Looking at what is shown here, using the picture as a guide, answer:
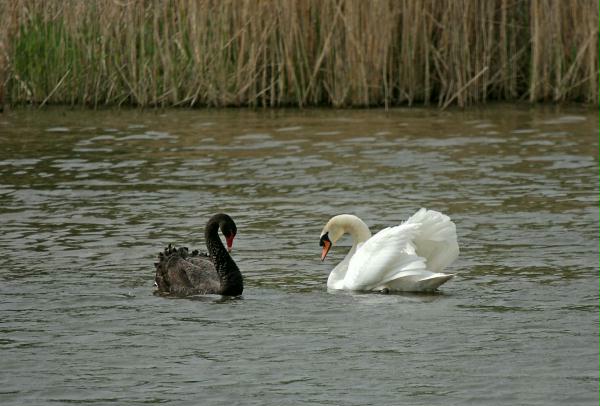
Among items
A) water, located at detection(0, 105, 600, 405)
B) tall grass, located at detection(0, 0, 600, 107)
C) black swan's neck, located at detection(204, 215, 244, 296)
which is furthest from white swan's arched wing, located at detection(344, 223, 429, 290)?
tall grass, located at detection(0, 0, 600, 107)

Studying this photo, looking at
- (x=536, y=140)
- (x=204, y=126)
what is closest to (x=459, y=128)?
(x=536, y=140)

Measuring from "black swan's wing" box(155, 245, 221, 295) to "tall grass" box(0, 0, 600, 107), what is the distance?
7962mm

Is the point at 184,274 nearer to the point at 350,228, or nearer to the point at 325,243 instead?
the point at 325,243

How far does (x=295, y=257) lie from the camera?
33.0ft

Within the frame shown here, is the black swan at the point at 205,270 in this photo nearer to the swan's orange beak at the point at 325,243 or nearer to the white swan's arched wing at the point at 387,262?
the swan's orange beak at the point at 325,243

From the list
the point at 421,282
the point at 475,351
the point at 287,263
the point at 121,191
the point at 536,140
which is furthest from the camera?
the point at 536,140

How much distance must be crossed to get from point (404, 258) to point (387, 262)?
134 mm

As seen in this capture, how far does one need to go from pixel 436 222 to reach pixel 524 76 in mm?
9225

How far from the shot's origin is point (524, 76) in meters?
18.1

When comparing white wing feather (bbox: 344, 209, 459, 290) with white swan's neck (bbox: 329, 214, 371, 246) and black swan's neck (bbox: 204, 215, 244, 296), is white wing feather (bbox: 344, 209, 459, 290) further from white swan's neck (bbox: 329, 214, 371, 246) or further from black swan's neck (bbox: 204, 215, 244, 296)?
black swan's neck (bbox: 204, 215, 244, 296)

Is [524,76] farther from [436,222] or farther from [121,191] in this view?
[436,222]

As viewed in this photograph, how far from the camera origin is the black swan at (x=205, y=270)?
29.7 ft

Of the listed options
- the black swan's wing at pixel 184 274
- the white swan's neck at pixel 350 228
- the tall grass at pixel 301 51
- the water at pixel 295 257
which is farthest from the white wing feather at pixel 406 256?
the tall grass at pixel 301 51

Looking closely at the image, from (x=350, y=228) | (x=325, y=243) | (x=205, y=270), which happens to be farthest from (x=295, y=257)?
(x=205, y=270)
